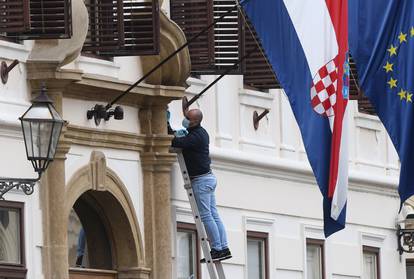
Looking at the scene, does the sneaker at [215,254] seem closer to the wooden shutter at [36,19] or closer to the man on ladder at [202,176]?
the man on ladder at [202,176]

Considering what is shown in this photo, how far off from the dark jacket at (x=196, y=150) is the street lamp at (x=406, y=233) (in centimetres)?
822

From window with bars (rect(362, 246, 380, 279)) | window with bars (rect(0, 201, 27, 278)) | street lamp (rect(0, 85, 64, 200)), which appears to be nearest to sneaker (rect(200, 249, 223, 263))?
window with bars (rect(0, 201, 27, 278))

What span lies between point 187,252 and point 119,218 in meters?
1.67

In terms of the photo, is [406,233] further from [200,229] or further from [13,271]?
[13,271]

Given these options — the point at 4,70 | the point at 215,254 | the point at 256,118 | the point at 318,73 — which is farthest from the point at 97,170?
the point at 318,73

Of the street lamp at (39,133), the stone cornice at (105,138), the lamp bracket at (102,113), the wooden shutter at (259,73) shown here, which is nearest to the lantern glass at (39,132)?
the street lamp at (39,133)

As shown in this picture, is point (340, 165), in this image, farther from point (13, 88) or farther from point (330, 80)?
point (13, 88)

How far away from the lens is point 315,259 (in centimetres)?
3219

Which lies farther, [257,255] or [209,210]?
[257,255]

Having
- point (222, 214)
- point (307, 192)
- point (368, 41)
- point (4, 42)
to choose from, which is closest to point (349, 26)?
point (368, 41)

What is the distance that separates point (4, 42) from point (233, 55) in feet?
14.4

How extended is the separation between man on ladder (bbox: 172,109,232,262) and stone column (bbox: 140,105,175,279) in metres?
0.84

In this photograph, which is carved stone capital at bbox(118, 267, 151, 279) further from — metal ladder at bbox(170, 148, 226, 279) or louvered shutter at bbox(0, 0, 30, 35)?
louvered shutter at bbox(0, 0, 30, 35)

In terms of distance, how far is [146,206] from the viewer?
89.6 feet
